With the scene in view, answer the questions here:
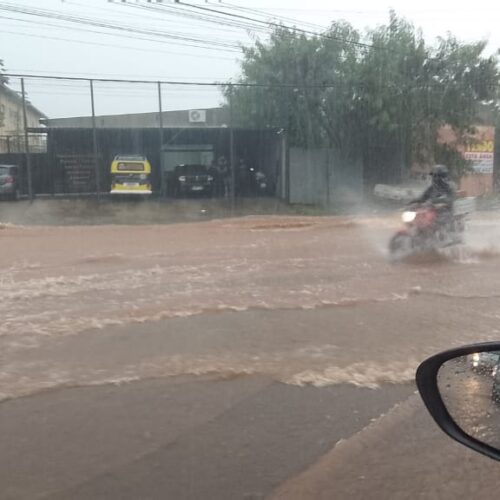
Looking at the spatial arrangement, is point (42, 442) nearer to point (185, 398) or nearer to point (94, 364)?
point (185, 398)

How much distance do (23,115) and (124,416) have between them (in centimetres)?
1916

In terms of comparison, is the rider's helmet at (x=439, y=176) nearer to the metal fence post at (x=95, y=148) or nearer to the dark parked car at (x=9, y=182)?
the metal fence post at (x=95, y=148)

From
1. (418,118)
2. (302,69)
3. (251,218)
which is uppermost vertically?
(302,69)

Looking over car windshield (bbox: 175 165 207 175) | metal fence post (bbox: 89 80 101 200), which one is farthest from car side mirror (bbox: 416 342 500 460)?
car windshield (bbox: 175 165 207 175)

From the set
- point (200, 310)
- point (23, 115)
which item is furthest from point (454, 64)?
point (200, 310)

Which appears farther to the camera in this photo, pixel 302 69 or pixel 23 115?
pixel 302 69

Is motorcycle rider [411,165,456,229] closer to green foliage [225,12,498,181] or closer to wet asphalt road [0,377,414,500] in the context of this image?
wet asphalt road [0,377,414,500]

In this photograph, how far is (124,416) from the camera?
14.8ft

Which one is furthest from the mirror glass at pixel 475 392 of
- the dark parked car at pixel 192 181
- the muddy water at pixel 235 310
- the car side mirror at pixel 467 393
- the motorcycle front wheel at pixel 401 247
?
the dark parked car at pixel 192 181

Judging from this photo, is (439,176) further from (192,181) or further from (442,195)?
(192,181)

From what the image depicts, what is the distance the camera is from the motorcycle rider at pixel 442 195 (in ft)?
38.1

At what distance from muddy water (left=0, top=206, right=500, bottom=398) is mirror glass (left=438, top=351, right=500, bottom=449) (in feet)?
8.73

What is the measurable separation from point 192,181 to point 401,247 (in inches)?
578

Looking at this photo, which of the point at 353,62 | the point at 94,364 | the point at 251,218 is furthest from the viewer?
the point at 353,62
